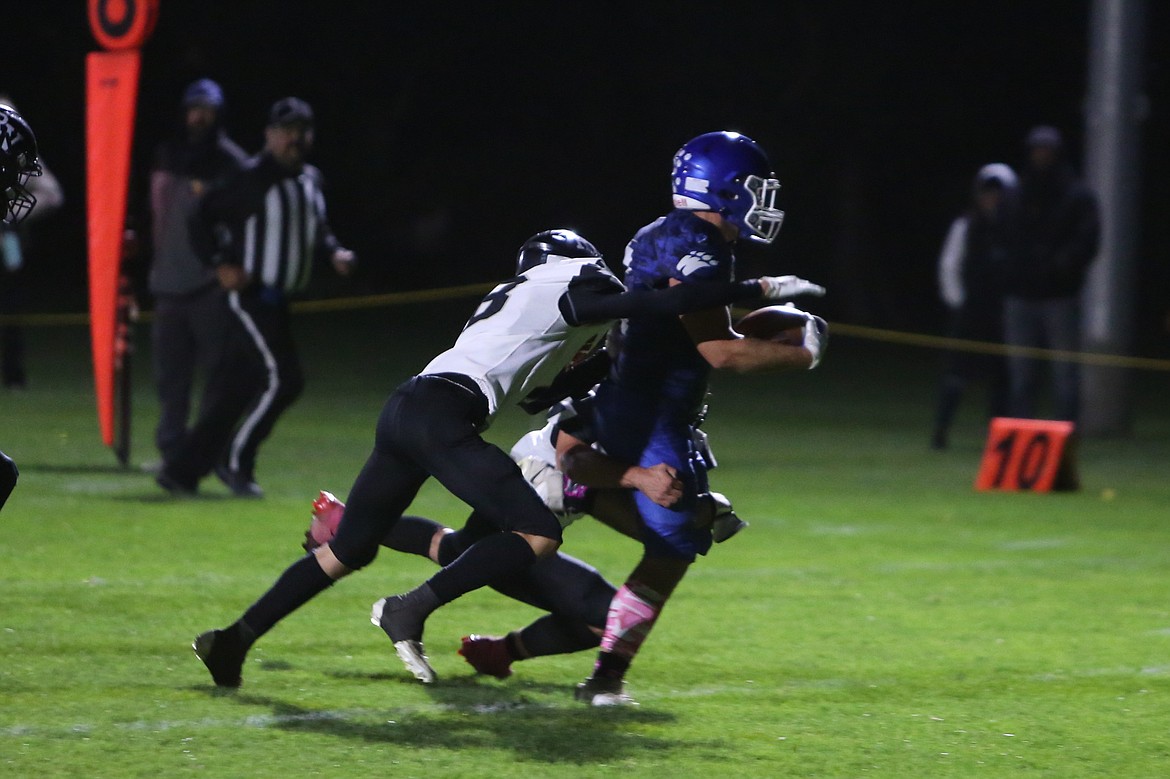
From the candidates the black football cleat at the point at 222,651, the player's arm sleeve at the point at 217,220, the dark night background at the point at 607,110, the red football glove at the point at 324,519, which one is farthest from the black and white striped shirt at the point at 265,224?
the dark night background at the point at 607,110

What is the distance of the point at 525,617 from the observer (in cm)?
702

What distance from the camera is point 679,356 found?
5.44 meters

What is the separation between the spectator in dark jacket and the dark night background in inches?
604

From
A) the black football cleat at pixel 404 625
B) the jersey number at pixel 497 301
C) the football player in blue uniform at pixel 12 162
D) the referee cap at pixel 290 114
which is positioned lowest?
the black football cleat at pixel 404 625

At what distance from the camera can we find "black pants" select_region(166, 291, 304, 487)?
9750mm

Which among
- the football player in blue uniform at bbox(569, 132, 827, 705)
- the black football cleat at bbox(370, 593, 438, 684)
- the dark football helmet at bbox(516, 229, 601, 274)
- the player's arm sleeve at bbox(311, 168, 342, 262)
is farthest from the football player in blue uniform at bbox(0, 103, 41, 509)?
the player's arm sleeve at bbox(311, 168, 342, 262)

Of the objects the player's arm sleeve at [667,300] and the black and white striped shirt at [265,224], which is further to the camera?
the black and white striped shirt at [265,224]

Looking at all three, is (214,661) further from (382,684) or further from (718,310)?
(718,310)

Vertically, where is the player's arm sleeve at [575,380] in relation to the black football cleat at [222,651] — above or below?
above

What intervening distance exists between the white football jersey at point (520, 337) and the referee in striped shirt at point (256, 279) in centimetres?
453

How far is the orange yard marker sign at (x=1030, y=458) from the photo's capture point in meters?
11.3

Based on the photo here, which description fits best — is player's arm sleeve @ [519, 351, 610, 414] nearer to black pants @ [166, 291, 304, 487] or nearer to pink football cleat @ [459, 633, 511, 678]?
pink football cleat @ [459, 633, 511, 678]

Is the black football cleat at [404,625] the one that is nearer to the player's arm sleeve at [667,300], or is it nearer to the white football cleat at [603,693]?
the white football cleat at [603,693]

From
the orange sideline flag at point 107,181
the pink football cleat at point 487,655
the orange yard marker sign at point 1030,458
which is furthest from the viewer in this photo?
the orange yard marker sign at point 1030,458
